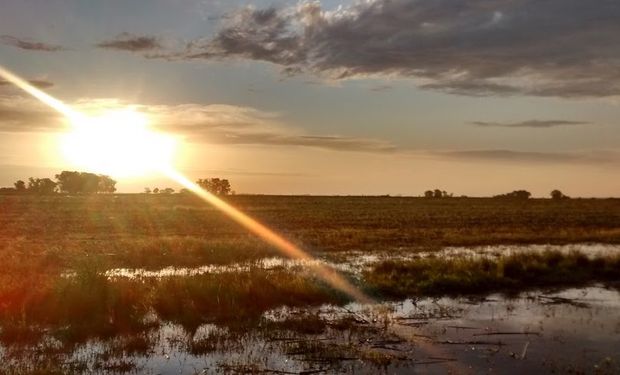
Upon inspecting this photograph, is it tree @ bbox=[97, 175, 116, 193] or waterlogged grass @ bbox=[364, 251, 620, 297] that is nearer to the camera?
waterlogged grass @ bbox=[364, 251, 620, 297]

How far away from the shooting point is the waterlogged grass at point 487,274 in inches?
824

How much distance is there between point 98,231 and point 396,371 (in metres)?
34.1

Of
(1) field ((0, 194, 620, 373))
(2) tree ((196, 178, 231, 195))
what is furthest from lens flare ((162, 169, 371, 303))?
(2) tree ((196, 178, 231, 195))

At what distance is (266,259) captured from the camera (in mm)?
28375

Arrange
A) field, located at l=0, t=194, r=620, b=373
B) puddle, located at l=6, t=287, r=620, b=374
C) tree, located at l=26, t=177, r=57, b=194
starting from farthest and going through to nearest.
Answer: tree, located at l=26, t=177, r=57, b=194
field, located at l=0, t=194, r=620, b=373
puddle, located at l=6, t=287, r=620, b=374

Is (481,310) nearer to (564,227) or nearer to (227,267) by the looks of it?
(227,267)

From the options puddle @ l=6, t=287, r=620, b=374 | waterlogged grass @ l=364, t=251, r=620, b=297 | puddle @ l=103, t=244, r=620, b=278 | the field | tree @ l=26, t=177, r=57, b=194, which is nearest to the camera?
puddle @ l=6, t=287, r=620, b=374

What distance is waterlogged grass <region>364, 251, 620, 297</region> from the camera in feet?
68.6

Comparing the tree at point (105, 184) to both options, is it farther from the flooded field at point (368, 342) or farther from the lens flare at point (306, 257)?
the flooded field at point (368, 342)

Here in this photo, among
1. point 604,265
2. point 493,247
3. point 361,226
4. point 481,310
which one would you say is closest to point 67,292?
point 481,310

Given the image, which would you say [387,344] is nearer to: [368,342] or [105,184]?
[368,342]

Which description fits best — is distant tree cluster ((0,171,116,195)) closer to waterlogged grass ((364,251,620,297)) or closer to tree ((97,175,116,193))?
tree ((97,175,116,193))

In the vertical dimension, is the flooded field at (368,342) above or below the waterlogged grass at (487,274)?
below

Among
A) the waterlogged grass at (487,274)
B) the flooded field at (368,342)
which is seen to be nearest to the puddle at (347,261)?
the waterlogged grass at (487,274)
